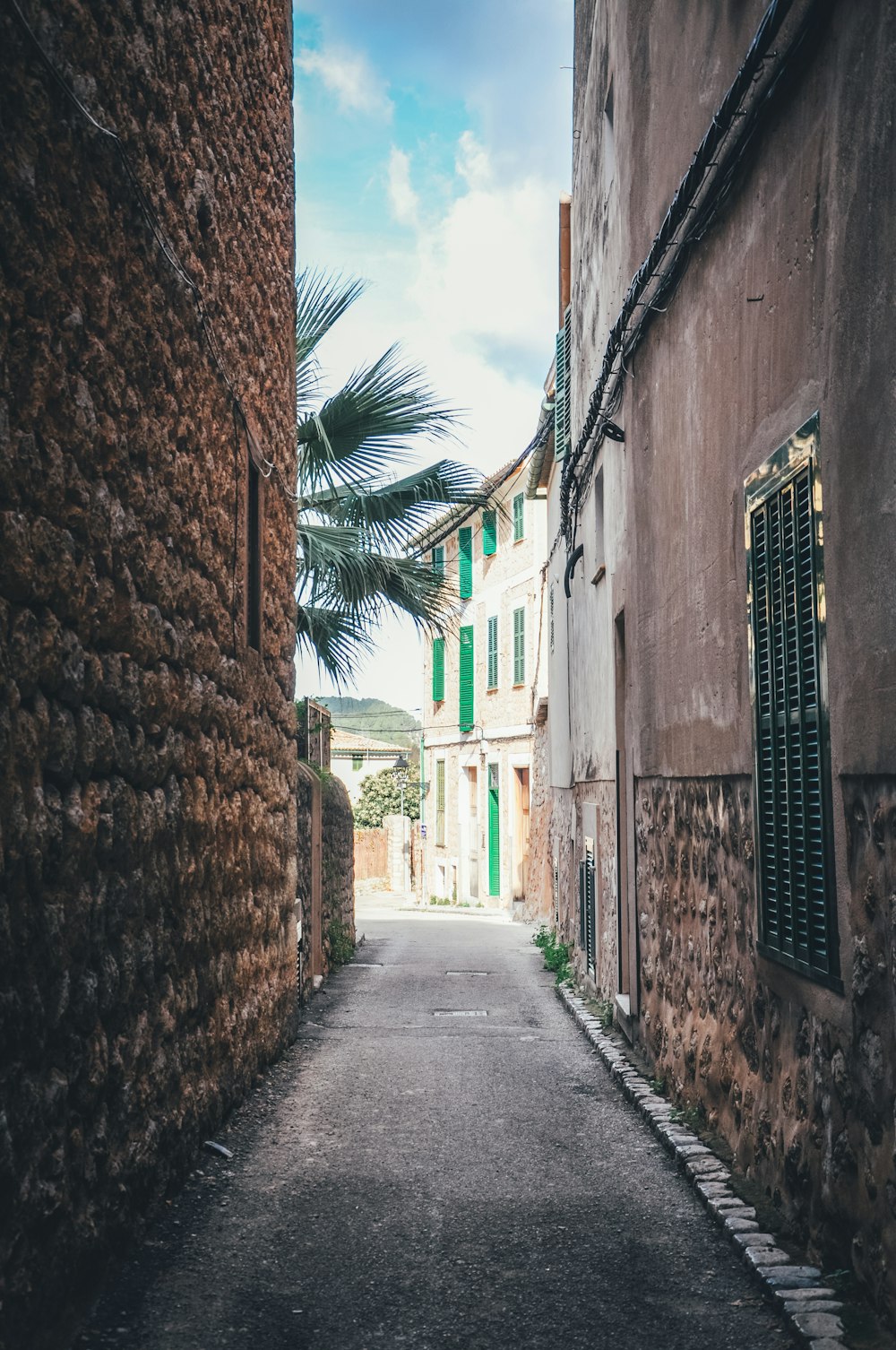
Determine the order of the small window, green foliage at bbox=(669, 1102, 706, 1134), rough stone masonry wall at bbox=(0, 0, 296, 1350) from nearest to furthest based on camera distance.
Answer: rough stone masonry wall at bbox=(0, 0, 296, 1350), green foliage at bbox=(669, 1102, 706, 1134), the small window

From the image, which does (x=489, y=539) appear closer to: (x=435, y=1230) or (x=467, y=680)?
(x=467, y=680)

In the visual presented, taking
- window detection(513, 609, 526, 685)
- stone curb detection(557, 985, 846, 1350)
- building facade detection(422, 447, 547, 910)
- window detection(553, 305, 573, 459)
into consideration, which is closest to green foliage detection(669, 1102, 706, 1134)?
stone curb detection(557, 985, 846, 1350)

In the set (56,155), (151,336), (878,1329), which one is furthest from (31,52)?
(878,1329)

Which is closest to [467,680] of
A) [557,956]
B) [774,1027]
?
[557,956]

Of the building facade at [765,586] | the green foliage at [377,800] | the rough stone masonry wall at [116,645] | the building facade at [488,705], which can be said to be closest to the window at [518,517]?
the building facade at [488,705]

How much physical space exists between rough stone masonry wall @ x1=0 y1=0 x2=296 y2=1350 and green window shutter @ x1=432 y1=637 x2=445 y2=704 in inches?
899

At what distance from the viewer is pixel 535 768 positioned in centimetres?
2239

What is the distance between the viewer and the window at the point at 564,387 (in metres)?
12.4

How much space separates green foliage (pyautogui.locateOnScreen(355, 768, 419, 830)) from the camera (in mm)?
41062

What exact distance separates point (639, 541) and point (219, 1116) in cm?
381

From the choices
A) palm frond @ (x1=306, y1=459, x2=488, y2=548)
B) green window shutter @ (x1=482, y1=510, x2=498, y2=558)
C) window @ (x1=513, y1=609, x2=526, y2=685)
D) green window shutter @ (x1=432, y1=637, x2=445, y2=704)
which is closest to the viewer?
palm frond @ (x1=306, y1=459, x2=488, y2=548)

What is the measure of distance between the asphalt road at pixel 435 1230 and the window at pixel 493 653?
19.0 m

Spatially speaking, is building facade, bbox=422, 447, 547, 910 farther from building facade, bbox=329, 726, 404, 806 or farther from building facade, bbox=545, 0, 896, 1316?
building facade, bbox=545, 0, 896, 1316

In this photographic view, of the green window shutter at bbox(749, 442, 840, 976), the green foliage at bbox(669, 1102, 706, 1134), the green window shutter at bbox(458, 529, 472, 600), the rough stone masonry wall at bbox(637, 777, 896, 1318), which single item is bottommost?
the green foliage at bbox(669, 1102, 706, 1134)
